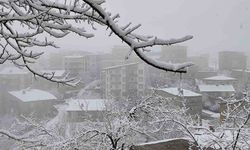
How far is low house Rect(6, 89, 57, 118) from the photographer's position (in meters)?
28.3

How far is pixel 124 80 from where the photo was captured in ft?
109

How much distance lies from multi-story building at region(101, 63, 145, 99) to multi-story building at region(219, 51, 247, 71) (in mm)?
17241

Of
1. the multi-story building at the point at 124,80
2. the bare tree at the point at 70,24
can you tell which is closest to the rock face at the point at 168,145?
the bare tree at the point at 70,24

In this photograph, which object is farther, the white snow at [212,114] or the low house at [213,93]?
the low house at [213,93]

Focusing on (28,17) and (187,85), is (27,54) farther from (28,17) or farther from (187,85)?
(187,85)

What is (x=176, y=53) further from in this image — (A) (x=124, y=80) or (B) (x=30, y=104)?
(B) (x=30, y=104)

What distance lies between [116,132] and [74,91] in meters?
28.3

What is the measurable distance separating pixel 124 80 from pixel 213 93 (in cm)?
804

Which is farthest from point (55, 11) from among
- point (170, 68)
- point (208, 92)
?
point (208, 92)

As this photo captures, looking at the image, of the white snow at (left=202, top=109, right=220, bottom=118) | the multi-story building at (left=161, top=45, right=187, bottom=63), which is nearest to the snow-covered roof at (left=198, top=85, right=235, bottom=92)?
the white snow at (left=202, top=109, right=220, bottom=118)

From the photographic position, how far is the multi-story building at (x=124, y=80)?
3262 cm

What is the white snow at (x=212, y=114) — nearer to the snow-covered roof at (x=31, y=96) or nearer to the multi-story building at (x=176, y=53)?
the snow-covered roof at (x=31, y=96)

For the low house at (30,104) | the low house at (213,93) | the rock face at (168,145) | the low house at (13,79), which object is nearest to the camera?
the rock face at (168,145)

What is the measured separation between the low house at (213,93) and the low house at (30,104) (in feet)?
42.4
